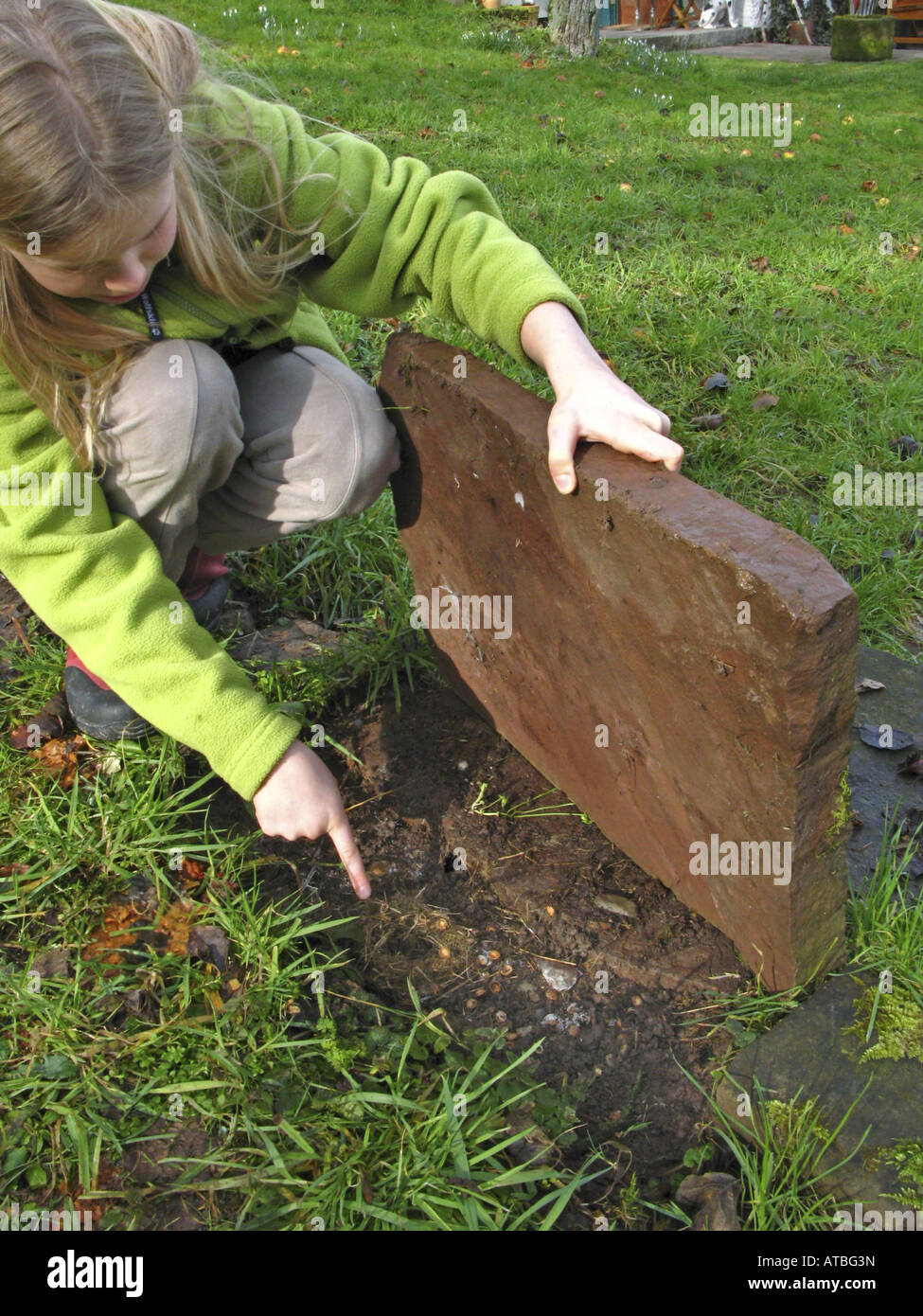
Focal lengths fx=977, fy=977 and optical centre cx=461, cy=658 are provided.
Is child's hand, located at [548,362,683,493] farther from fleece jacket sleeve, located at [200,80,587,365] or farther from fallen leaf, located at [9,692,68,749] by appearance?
fallen leaf, located at [9,692,68,749]

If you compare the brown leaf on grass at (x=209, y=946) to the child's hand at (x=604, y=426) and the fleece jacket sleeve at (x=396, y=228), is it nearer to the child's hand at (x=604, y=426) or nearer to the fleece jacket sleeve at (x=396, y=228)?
the child's hand at (x=604, y=426)

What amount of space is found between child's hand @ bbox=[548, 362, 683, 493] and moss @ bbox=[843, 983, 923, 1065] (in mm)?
995

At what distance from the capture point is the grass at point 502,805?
1554mm

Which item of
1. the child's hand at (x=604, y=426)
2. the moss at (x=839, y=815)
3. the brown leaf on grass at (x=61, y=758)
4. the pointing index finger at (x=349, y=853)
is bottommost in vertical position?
the brown leaf on grass at (x=61, y=758)

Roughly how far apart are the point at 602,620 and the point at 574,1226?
967mm

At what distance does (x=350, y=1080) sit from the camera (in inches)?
64.2

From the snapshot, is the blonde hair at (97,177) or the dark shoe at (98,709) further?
the dark shoe at (98,709)

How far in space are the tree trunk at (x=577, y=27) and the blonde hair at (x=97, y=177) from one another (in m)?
9.18

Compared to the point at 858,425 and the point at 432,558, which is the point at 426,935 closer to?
the point at 432,558

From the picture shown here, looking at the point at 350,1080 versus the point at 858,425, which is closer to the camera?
the point at 350,1080

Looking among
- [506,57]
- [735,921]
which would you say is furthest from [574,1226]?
[506,57]

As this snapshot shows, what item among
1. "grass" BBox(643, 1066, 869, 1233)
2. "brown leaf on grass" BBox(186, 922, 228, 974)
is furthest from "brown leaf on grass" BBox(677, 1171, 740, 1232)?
"brown leaf on grass" BBox(186, 922, 228, 974)

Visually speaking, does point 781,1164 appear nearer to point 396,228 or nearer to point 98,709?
point 98,709

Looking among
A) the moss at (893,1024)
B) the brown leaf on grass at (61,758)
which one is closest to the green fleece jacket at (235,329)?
the brown leaf on grass at (61,758)
